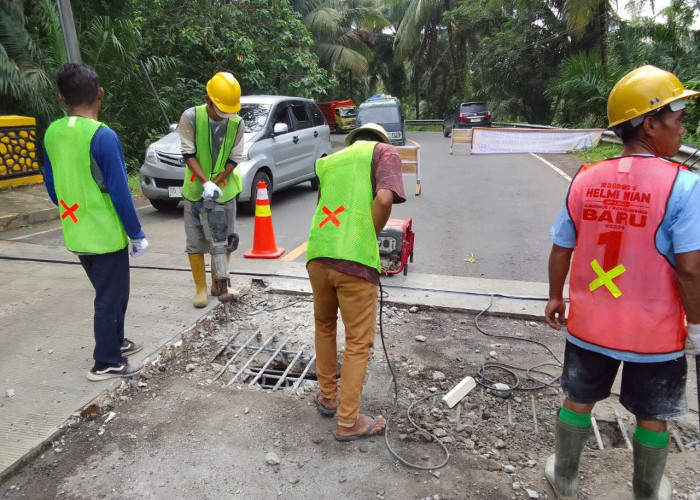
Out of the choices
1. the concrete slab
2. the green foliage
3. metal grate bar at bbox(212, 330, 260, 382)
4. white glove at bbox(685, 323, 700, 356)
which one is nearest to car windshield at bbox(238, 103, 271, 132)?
the concrete slab

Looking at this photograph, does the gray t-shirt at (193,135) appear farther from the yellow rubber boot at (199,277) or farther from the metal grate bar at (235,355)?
the metal grate bar at (235,355)

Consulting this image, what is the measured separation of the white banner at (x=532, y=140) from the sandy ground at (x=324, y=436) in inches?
528

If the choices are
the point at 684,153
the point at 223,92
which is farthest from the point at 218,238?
the point at 684,153

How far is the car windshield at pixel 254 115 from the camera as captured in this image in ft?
28.9

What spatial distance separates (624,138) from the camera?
2230 millimetres

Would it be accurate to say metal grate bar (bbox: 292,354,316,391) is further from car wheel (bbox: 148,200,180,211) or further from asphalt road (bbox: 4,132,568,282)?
car wheel (bbox: 148,200,180,211)

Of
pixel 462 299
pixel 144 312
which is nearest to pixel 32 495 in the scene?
pixel 144 312

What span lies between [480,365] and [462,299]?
3.69 feet

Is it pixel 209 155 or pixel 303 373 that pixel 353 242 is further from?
pixel 209 155

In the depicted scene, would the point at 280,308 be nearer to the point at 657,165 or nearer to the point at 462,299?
the point at 462,299

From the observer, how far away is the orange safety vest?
2066 mm

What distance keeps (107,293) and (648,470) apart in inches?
122

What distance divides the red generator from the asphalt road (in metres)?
0.39

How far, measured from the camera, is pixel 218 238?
451cm
